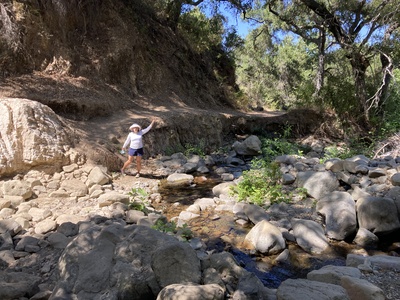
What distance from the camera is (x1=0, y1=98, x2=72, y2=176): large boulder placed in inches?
261

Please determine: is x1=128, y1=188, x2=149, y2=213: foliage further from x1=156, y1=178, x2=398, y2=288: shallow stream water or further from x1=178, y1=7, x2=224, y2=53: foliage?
x1=178, y1=7, x2=224, y2=53: foliage

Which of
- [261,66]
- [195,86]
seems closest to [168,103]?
[195,86]

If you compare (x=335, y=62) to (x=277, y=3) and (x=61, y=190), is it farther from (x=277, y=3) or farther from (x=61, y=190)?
(x=61, y=190)

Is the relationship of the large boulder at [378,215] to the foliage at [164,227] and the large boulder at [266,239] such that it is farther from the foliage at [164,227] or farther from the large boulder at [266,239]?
the foliage at [164,227]

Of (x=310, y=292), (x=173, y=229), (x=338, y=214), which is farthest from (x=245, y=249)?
(x=310, y=292)

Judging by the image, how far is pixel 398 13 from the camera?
11055 mm

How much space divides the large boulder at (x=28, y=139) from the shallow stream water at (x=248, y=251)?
2.86 m

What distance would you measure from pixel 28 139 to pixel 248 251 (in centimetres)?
521

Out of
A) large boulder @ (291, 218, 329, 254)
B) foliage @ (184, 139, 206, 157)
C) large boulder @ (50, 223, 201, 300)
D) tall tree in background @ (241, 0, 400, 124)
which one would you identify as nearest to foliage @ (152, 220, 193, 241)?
large boulder @ (50, 223, 201, 300)

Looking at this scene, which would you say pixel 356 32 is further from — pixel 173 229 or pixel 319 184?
pixel 173 229

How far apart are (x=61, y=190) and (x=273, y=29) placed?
1466cm

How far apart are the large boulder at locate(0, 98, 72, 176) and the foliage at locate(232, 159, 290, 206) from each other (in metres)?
4.25

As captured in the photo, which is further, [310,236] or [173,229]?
[173,229]

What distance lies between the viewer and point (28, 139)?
6.88 metres
